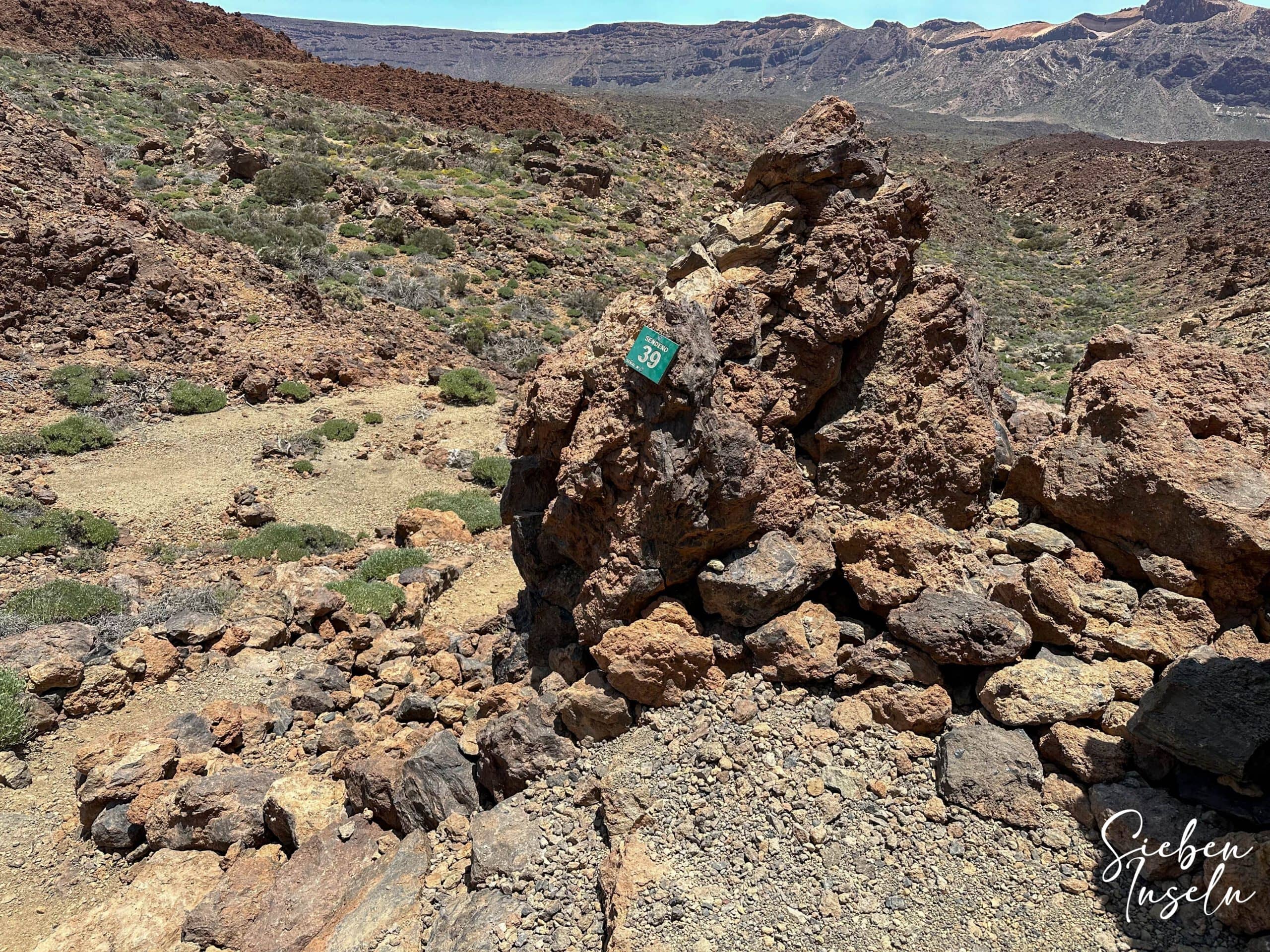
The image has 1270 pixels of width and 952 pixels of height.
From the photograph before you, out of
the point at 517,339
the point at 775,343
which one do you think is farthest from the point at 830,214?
the point at 517,339

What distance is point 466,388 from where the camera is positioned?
1555cm

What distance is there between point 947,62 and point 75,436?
174 meters

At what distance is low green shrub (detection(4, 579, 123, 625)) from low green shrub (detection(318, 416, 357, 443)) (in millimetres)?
5617

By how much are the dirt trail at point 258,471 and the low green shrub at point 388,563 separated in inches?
62.8

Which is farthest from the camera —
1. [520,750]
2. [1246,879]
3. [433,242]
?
[433,242]

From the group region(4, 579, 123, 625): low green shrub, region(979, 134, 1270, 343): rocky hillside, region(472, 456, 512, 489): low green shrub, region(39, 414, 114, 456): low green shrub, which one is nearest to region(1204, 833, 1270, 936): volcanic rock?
region(4, 579, 123, 625): low green shrub

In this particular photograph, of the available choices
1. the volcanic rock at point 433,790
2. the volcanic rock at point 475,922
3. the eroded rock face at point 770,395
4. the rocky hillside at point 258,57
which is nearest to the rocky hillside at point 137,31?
the rocky hillside at point 258,57

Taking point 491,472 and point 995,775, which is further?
point 491,472

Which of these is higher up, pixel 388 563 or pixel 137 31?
pixel 137 31

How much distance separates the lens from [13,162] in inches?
606

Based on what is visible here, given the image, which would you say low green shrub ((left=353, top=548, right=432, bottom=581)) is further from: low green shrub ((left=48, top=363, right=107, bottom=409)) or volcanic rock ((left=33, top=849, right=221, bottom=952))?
low green shrub ((left=48, top=363, right=107, bottom=409))

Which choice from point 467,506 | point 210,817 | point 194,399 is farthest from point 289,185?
point 210,817

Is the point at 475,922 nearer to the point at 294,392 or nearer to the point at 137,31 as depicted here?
the point at 294,392

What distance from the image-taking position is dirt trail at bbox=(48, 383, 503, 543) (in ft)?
33.9
